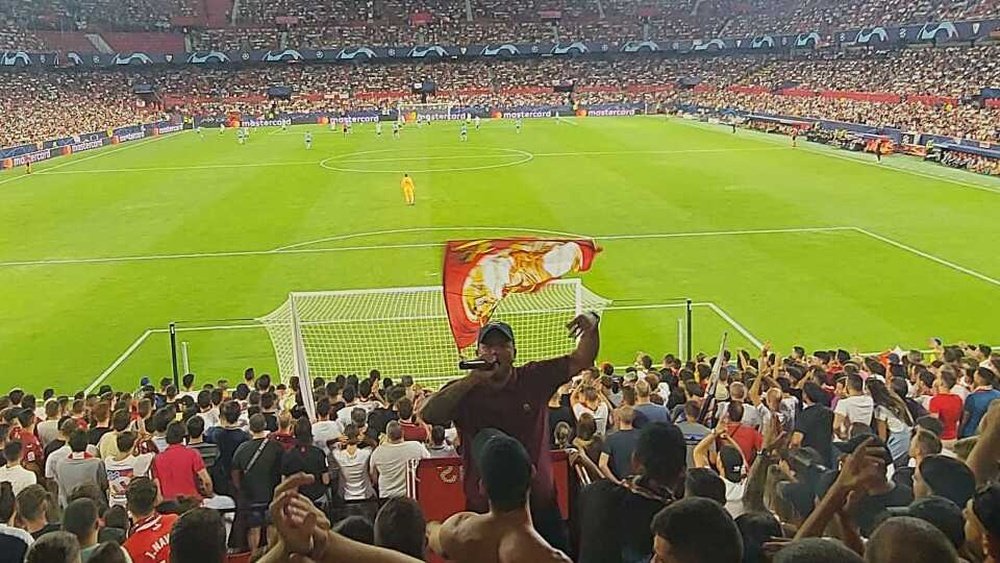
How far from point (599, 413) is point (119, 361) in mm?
11710

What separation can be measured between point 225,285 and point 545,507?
767 inches

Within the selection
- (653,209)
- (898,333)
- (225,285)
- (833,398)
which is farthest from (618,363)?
(653,209)

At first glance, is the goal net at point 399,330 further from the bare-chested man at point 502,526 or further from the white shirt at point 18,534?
the bare-chested man at point 502,526

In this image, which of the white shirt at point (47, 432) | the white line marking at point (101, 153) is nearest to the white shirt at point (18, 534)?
the white shirt at point (47, 432)

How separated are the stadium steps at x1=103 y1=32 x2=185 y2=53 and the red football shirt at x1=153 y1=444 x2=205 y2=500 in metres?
98.9

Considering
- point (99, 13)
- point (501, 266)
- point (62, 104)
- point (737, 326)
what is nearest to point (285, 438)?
point (501, 266)

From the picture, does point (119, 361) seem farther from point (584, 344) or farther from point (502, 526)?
point (502, 526)

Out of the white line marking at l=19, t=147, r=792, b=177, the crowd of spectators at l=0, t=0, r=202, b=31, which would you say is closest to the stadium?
the white line marking at l=19, t=147, r=792, b=177

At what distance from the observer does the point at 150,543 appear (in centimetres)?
605

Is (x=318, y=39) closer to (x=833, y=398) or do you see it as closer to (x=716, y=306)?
(x=716, y=306)

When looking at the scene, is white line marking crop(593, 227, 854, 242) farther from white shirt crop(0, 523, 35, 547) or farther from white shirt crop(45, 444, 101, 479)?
white shirt crop(0, 523, 35, 547)

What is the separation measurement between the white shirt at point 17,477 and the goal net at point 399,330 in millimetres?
7268

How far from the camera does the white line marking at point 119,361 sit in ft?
57.2

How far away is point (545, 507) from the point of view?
5941mm
